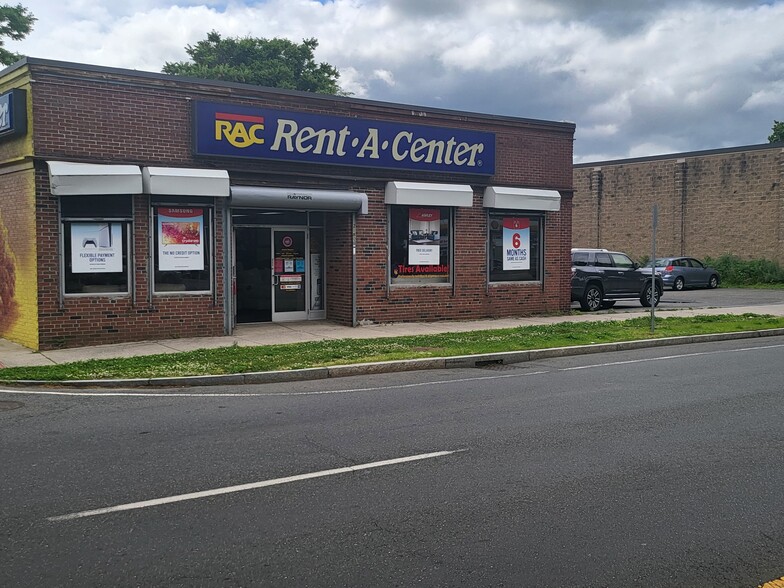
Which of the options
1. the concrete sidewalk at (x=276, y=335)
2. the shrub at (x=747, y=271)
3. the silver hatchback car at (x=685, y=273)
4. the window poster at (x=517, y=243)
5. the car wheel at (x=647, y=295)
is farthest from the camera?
the shrub at (x=747, y=271)

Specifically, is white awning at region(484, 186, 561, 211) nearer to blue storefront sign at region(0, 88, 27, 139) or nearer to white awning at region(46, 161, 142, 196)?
white awning at region(46, 161, 142, 196)

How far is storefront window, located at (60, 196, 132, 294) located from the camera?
46.4 feet

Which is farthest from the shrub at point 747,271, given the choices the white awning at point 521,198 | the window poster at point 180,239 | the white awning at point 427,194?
the window poster at point 180,239

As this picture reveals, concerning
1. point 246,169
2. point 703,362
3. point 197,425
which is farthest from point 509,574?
point 246,169

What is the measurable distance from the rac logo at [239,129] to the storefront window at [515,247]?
6491 millimetres

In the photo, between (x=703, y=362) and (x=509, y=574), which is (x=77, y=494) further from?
(x=703, y=362)

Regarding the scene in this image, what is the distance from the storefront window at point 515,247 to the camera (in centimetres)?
1938

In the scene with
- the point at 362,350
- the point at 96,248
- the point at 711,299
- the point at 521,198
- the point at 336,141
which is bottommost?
the point at 362,350

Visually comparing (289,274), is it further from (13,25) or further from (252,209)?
(13,25)

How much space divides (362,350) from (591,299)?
36.7 feet

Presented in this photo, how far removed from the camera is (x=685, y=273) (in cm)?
3372

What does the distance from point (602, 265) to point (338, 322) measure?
30.0ft

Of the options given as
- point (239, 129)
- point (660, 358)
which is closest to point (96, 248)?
point (239, 129)

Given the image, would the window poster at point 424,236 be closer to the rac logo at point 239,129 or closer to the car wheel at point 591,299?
the rac logo at point 239,129
